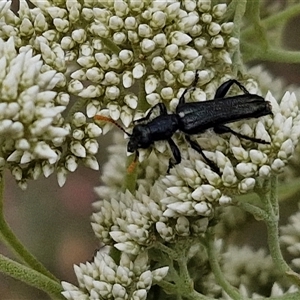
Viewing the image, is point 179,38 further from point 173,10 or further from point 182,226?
point 182,226

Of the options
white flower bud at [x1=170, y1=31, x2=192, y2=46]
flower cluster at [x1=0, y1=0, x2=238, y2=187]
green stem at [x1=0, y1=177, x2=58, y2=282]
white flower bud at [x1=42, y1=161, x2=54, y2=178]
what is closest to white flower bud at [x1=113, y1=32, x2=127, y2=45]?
flower cluster at [x1=0, y1=0, x2=238, y2=187]

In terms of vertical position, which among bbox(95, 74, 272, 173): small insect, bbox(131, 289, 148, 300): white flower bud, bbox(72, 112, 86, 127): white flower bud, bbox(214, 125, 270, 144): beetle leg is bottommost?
bbox(131, 289, 148, 300): white flower bud

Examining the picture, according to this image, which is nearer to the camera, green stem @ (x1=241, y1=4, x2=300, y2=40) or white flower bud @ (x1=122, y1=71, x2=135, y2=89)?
white flower bud @ (x1=122, y1=71, x2=135, y2=89)

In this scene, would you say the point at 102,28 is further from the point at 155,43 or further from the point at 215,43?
the point at 215,43

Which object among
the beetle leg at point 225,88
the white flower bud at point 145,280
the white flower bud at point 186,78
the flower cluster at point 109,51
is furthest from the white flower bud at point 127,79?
the white flower bud at point 145,280

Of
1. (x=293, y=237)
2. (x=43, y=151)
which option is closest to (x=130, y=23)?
(x=43, y=151)

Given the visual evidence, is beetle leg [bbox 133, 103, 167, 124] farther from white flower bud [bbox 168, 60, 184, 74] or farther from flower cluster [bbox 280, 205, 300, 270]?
flower cluster [bbox 280, 205, 300, 270]

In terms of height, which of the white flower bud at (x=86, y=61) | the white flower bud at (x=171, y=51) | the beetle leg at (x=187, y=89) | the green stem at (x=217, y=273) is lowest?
the green stem at (x=217, y=273)

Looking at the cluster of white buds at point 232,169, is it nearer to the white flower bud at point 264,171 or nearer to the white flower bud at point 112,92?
the white flower bud at point 264,171
